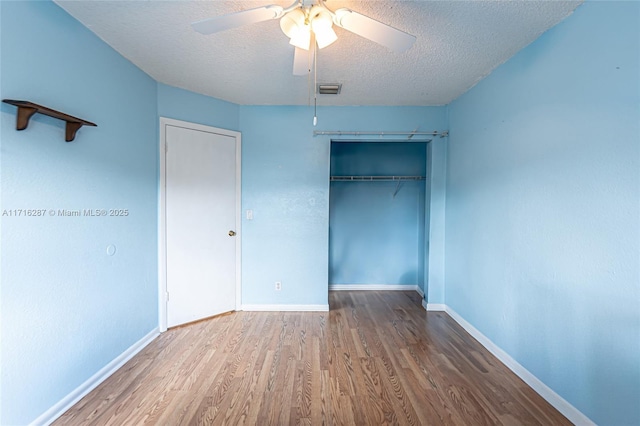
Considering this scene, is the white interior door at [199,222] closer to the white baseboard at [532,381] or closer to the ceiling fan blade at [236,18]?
the ceiling fan blade at [236,18]

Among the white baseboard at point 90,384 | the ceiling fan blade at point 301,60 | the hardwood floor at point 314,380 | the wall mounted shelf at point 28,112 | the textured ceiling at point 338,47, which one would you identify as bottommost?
the hardwood floor at point 314,380

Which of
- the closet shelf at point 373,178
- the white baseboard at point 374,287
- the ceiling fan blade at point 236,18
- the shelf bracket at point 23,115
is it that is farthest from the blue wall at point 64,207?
the white baseboard at point 374,287

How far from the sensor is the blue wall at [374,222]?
12.9 ft

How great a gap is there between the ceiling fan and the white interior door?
160 centimetres

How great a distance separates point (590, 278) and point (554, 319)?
1.26 feet

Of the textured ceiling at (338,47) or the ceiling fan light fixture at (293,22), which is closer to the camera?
the ceiling fan light fixture at (293,22)

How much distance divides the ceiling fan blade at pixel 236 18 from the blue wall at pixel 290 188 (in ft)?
5.80

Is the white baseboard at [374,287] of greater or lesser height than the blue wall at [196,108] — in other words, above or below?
below

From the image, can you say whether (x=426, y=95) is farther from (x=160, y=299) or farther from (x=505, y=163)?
(x=160, y=299)

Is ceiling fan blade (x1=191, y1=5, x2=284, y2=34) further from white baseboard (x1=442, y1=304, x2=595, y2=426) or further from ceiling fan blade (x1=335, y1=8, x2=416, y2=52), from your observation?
white baseboard (x1=442, y1=304, x2=595, y2=426)

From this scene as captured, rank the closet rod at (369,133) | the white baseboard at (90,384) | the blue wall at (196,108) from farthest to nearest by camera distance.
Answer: the closet rod at (369,133) < the blue wall at (196,108) < the white baseboard at (90,384)

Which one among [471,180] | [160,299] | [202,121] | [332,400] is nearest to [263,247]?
[160,299]

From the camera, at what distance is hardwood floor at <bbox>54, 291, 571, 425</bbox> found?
5.17 feet

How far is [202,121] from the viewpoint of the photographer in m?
2.77
